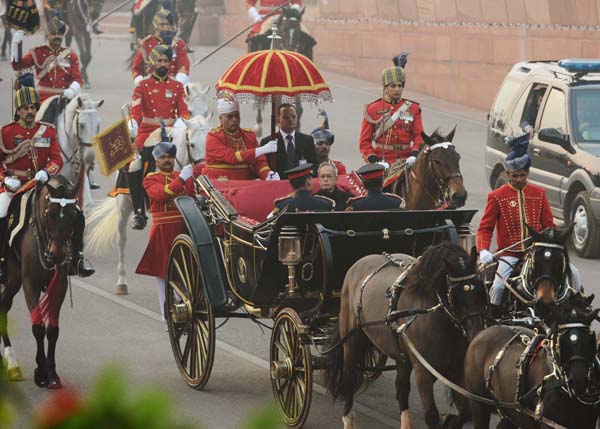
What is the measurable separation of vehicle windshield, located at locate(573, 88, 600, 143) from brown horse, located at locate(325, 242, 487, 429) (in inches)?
319

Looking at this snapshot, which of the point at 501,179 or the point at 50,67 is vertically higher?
the point at 50,67

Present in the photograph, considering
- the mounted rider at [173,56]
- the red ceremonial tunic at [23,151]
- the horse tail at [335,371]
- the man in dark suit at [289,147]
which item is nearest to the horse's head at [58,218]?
the red ceremonial tunic at [23,151]

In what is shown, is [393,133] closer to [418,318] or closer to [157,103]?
[157,103]

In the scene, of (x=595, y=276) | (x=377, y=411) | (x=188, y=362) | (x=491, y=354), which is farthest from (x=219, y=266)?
(x=595, y=276)

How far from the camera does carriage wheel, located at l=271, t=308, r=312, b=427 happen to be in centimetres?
779

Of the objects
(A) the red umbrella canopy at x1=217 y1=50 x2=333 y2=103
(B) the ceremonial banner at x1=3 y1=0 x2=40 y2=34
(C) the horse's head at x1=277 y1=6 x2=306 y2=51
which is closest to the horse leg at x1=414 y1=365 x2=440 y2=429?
(A) the red umbrella canopy at x1=217 y1=50 x2=333 y2=103

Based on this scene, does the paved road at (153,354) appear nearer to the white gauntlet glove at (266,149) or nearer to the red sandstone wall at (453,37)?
the white gauntlet glove at (266,149)

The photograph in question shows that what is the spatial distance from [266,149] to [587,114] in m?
6.61

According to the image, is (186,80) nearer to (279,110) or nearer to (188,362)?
(279,110)

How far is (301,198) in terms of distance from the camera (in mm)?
8656

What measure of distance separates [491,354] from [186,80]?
12.7 m

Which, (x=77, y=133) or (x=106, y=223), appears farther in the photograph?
(x=77, y=133)

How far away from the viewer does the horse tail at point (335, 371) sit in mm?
7984

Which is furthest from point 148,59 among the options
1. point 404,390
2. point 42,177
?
point 404,390
